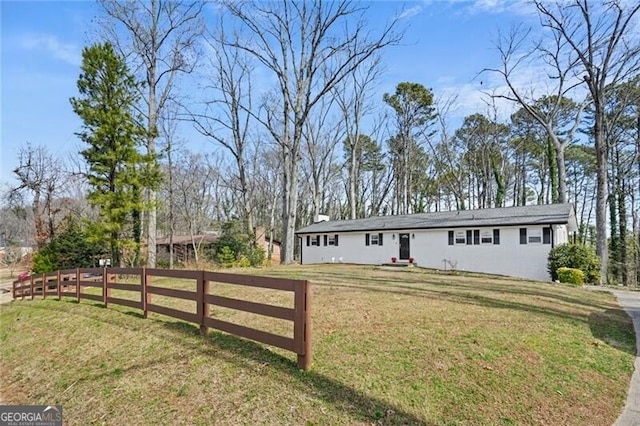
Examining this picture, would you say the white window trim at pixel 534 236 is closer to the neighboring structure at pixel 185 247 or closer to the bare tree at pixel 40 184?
the neighboring structure at pixel 185 247

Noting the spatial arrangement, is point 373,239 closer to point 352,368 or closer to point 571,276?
point 571,276

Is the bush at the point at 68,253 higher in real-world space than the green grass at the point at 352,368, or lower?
higher

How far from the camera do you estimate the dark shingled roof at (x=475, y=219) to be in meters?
17.2

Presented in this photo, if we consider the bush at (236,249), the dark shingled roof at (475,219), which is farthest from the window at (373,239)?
the bush at (236,249)

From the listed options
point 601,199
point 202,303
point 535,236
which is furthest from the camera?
point 601,199

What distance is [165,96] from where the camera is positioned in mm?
19719

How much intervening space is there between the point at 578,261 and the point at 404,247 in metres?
8.72

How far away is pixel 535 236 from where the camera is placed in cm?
1694

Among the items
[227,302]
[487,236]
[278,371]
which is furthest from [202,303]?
[487,236]

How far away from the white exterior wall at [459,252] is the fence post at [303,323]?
15809mm

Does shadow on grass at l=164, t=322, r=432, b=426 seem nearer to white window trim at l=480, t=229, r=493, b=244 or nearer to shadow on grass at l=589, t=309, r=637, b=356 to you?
shadow on grass at l=589, t=309, r=637, b=356

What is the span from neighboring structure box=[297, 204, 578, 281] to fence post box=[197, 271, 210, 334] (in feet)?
52.3

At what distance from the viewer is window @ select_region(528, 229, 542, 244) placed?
1683 cm

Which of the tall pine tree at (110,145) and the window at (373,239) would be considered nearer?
the tall pine tree at (110,145)
